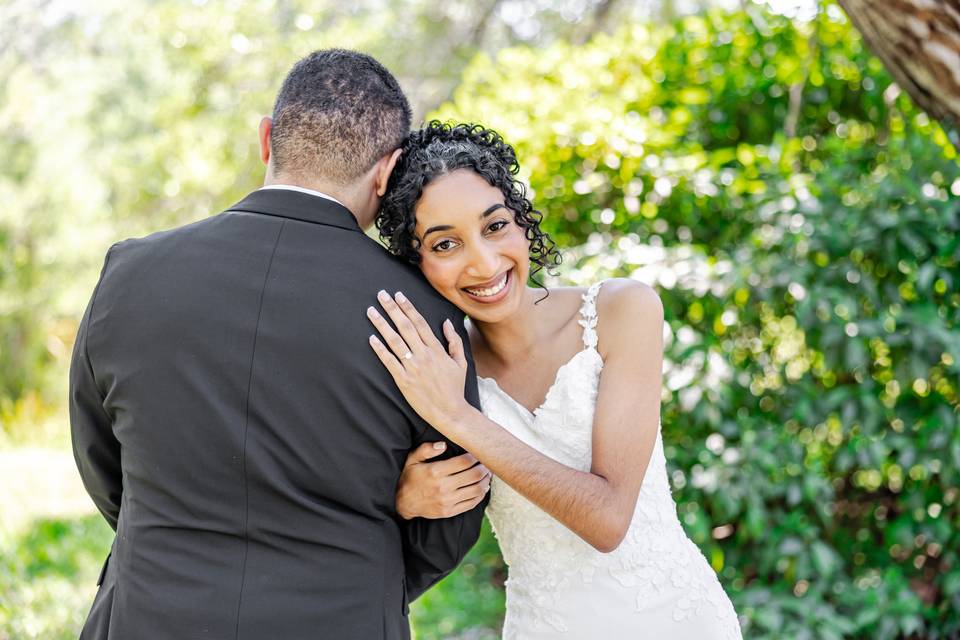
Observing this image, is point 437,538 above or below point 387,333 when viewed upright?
below

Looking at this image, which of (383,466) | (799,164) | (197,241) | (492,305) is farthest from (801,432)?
(197,241)

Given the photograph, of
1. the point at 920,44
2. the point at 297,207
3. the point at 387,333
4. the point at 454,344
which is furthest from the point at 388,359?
the point at 920,44

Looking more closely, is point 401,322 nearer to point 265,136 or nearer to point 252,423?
point 252,423

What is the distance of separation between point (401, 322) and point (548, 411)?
56 cm

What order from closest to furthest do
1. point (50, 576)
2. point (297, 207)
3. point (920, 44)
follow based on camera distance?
point (297, 207) → point (920, 44) → point (50, 576)

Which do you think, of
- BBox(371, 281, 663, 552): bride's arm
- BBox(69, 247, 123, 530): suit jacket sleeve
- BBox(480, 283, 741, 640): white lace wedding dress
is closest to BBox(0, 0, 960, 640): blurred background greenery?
BBox(480, 283, 741, 640): white lace wedding dress

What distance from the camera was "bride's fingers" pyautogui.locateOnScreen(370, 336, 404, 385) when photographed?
1.91 metres

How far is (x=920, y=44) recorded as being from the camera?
8.52 feet

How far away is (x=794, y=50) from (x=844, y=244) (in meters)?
1.47

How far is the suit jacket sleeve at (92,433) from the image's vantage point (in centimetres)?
202

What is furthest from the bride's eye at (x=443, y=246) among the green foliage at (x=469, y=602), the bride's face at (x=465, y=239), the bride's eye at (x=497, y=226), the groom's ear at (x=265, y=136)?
the green foliage at (x=469, y=602)

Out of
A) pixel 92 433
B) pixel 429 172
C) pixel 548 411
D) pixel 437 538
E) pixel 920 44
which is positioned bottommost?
pixel 437 538

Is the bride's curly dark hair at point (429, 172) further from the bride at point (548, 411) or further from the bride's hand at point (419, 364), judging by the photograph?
the bride's hand at point (419, 364)

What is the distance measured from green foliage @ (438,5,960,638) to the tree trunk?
2.33 feet
